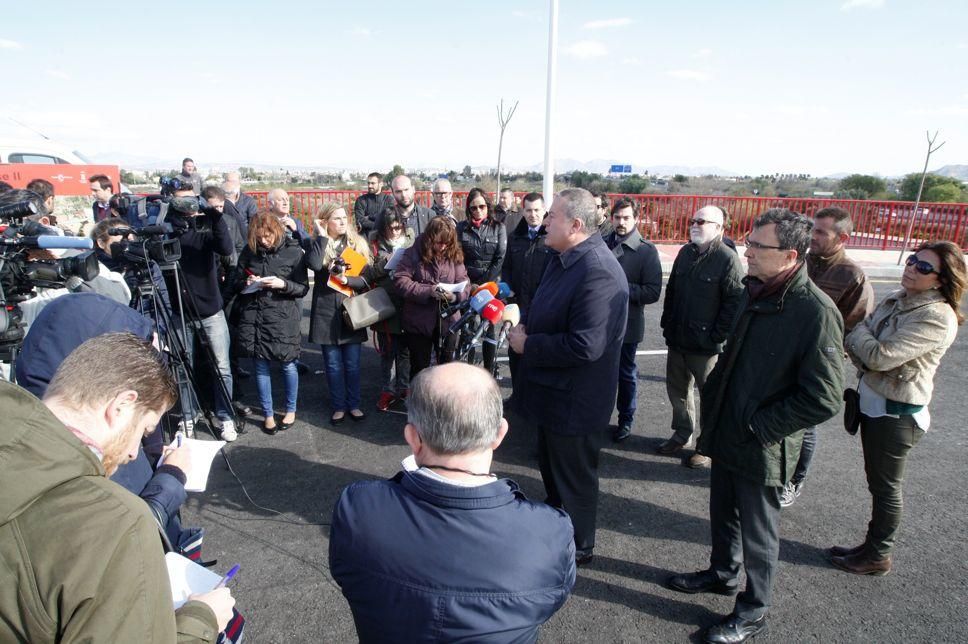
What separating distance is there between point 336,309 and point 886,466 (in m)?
3.85

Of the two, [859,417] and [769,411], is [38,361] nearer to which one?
[769,411]

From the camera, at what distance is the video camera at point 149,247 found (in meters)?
3.35

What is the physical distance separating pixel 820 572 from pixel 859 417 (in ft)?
2.88

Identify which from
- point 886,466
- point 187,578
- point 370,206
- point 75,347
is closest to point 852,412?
point 886,466

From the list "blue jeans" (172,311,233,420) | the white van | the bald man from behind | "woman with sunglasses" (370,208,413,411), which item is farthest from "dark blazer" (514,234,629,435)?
the white van

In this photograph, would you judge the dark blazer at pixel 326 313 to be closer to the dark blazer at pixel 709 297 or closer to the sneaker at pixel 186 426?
the sneaker at pixel 186 426

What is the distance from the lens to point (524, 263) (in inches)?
197

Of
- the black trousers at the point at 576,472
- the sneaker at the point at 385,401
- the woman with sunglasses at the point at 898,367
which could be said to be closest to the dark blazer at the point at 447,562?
the black trousers at the point at 576,472

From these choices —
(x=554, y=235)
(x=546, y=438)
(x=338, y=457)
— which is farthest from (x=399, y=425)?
(x=554, y=235)

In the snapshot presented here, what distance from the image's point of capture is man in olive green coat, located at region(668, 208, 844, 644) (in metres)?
2.30

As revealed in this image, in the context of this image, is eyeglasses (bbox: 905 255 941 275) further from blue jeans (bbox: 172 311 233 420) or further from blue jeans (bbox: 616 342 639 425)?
blue jeans (bbox: 172 311 233 420)

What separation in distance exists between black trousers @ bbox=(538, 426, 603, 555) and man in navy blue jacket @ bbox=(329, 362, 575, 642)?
150 cm

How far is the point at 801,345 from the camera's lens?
7.62ft

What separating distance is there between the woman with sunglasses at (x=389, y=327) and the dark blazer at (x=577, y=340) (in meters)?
2.29
